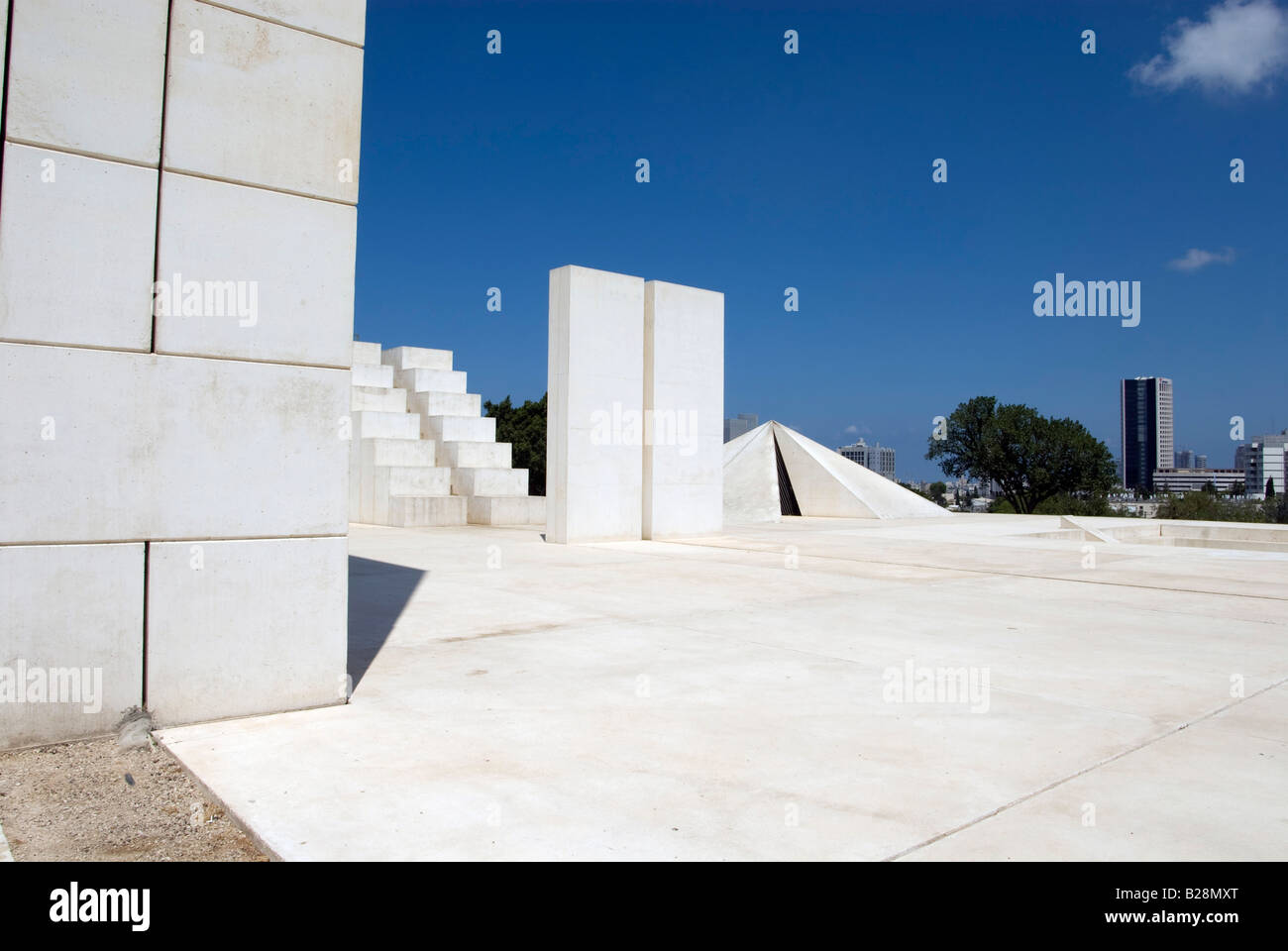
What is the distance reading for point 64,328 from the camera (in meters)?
3.89

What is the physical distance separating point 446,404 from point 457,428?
3.95 feet

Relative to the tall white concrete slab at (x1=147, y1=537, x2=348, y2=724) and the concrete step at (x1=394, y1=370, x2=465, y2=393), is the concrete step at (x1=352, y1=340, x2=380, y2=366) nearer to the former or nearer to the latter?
the concrete step at (x1=394, y1=370, x2=465, y2=393)

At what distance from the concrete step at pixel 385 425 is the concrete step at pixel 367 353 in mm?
2526

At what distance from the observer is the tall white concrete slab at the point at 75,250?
12.5 feet

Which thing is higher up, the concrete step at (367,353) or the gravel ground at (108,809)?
the concrete step at (367,353)

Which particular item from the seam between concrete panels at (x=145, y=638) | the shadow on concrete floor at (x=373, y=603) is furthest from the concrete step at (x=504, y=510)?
the seam between concrete panels at (x=145, y=638)

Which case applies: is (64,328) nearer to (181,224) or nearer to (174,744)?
(181,224)

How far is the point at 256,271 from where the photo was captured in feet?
14.3

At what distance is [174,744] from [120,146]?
2.76m

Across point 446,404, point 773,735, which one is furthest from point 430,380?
point 773,735

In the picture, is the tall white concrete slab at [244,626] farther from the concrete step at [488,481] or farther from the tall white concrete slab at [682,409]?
the concrete step at [488,481]
